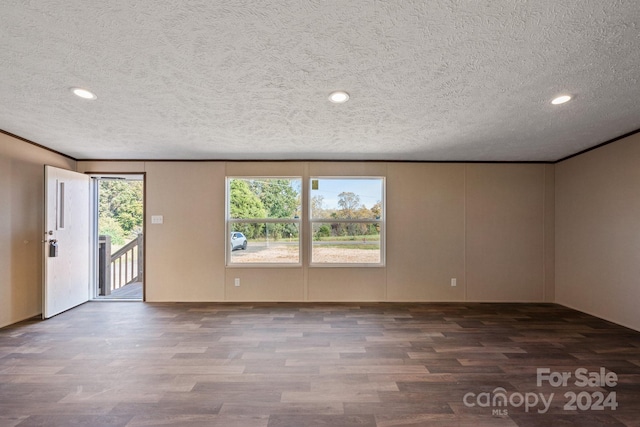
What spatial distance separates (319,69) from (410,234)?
3222 millimetres

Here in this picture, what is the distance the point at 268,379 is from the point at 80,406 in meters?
1.28

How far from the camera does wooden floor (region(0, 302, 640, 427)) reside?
1834mm

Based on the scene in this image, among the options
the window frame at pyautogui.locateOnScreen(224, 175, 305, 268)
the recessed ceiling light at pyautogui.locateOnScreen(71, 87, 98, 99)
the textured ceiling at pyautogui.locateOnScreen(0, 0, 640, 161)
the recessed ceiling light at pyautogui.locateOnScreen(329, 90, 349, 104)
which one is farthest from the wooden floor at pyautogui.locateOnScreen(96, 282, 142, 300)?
the recessed ceiling light at pyautogui.locateOnScreen(329, 90, 349, 104)

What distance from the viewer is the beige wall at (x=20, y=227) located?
3264mm

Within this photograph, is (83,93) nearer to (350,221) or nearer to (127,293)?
(350,221)

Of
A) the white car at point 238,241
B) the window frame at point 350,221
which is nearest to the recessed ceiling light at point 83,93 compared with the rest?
the white car at point 238,241

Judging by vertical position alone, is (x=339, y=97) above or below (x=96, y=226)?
above

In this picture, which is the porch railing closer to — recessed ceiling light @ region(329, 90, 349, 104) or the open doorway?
the open doorway

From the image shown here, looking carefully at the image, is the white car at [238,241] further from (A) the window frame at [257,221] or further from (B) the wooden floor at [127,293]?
(B) the wooden floor at [127,293]

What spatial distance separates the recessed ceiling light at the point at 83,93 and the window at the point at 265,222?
2264 mm

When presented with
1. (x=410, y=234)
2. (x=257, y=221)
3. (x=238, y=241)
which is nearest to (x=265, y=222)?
(x=257, y=221)

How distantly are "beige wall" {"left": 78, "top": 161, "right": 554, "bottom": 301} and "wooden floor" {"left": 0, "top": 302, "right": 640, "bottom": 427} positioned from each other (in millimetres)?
624

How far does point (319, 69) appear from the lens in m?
1.85

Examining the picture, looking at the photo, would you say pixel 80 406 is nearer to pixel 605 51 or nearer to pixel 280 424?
pixel 280 424
